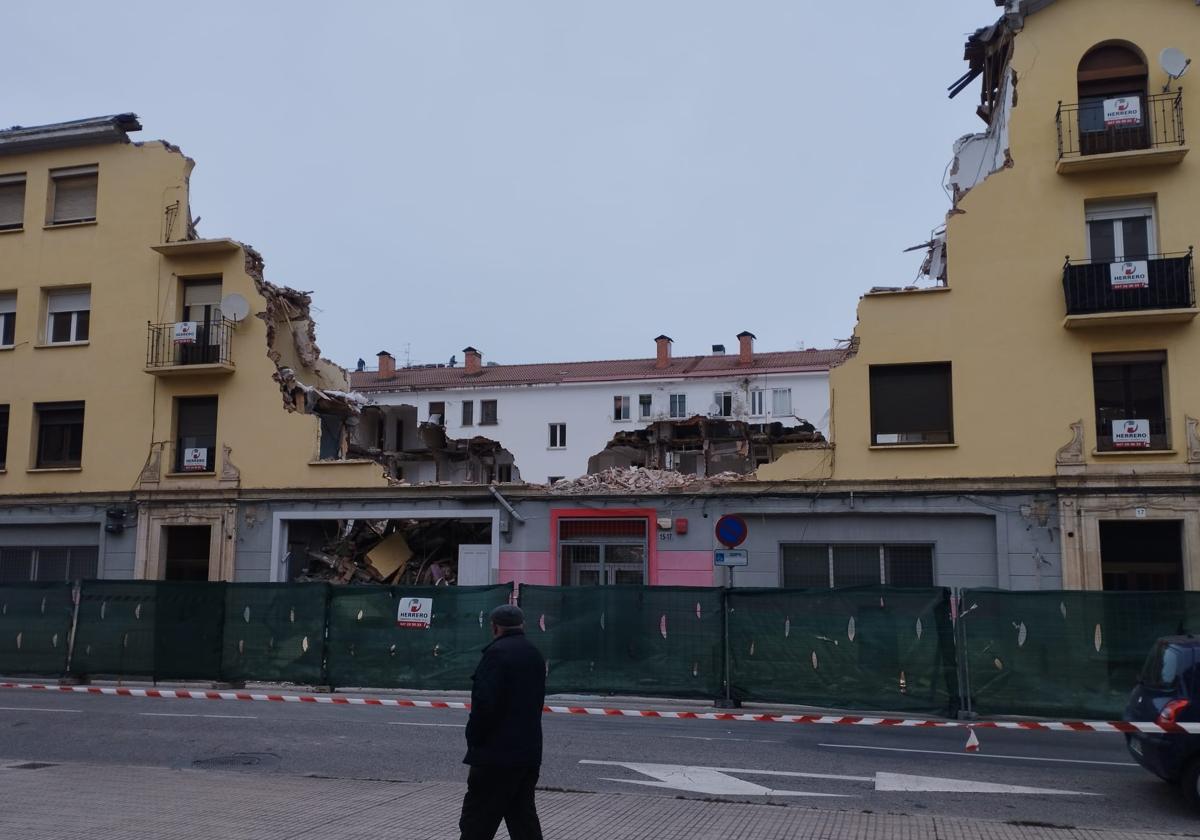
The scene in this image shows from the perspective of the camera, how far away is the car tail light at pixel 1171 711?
8906mm

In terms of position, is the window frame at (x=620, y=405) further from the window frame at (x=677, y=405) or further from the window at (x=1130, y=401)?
the window at (x=1130, y=401)

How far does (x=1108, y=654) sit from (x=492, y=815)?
35.5ft

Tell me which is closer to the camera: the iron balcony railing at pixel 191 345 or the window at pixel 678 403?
the iron balcony railing at pixel 191 345

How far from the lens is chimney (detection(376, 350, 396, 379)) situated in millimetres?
58812

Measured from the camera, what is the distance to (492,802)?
5848mm

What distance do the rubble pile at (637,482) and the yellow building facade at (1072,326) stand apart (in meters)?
1.32

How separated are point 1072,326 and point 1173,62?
17.7 ft

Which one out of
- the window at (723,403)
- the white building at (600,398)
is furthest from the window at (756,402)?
the window at (723,403)

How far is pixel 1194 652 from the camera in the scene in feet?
30.2

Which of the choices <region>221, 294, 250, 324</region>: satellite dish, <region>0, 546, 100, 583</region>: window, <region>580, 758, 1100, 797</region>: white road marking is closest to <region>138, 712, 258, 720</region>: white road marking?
<region>580, 758, 1100, 797</region>: white road marking

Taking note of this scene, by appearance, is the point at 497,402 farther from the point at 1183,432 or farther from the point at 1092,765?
the point at 1092,765

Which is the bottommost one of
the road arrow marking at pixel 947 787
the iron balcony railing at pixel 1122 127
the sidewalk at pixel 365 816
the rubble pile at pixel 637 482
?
the road arrow marking at pixel 947 787

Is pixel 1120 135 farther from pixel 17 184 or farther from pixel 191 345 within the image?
pixel 17 184

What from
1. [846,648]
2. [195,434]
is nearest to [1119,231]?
[846,648]
